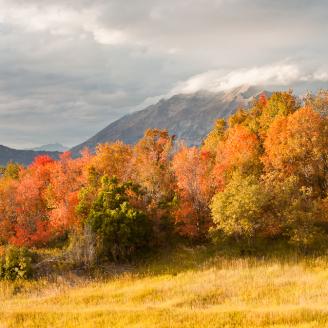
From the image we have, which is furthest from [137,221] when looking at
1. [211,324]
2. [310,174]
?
[211,324]

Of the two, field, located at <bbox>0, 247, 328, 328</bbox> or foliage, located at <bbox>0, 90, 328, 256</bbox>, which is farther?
foliage, located at <bbox>0, 90, 328, 256</bbox>

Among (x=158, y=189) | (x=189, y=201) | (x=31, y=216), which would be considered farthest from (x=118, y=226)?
(x=31, y=216)

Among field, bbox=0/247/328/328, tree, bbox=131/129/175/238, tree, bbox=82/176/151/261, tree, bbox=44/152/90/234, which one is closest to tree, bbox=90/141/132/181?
tree, bbox=131/129/175/238

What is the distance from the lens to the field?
23.1 m

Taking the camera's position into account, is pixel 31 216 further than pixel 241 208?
Yes

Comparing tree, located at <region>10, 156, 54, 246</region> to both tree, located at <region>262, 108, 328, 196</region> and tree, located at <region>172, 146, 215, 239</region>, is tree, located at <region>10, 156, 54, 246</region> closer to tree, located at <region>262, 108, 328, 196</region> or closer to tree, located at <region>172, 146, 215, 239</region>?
tree, located at <region>172, 146, 215, 239</region>

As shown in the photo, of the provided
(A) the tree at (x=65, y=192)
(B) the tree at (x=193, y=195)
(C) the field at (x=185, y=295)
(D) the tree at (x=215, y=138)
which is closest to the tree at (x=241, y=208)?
(C) the field at (x=185, y=295)

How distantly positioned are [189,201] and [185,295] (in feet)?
86.6

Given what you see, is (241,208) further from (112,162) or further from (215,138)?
(215,138)

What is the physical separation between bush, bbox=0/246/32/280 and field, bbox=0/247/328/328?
5.79ft

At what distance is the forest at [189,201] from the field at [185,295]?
11.7 feet

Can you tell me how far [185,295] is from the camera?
1403 inches

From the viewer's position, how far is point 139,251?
58500 millimetres

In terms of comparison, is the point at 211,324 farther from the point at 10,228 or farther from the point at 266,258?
the point at 10,228
